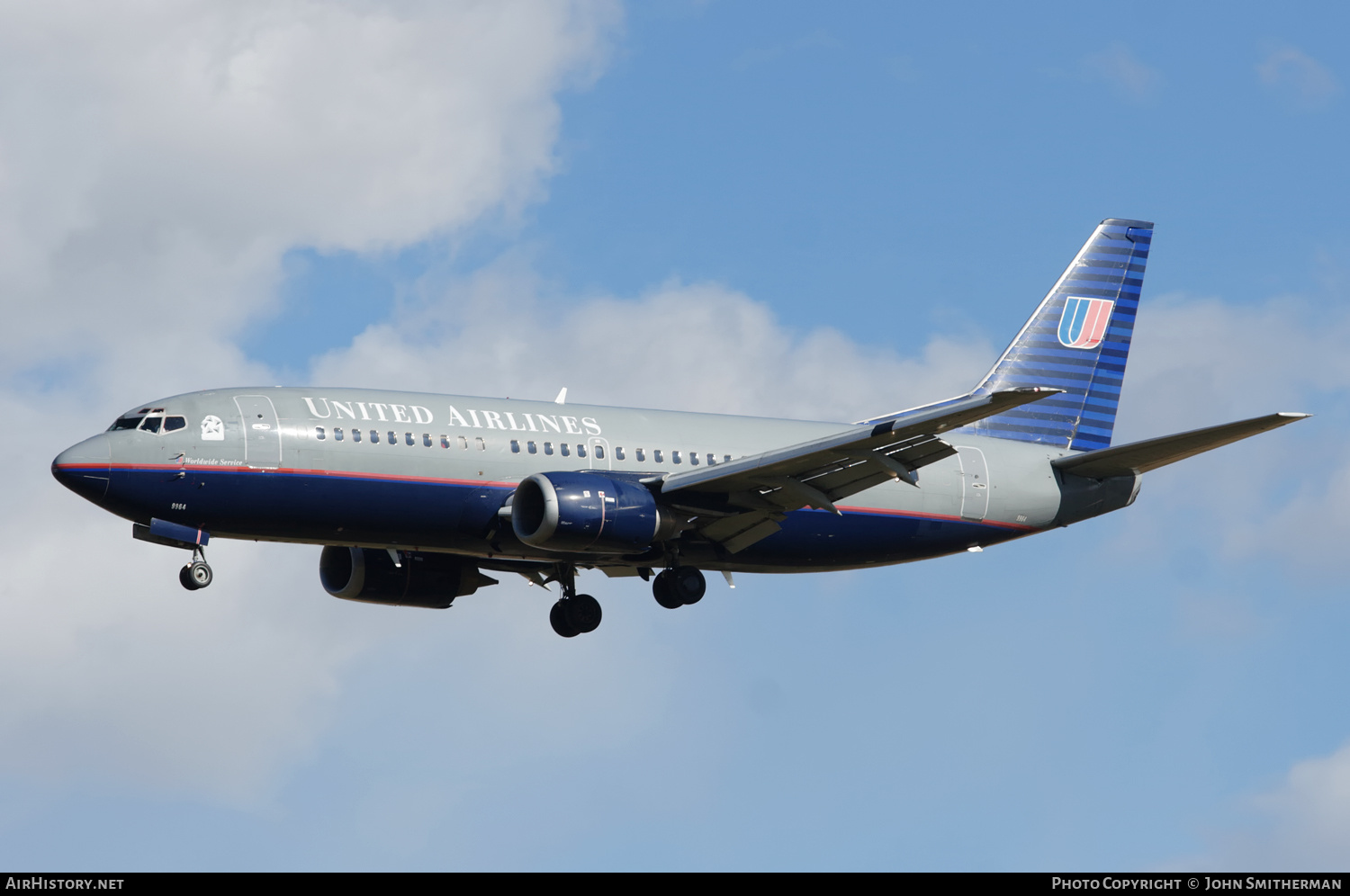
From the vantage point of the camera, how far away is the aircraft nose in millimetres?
38938

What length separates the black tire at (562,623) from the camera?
46.6 meters

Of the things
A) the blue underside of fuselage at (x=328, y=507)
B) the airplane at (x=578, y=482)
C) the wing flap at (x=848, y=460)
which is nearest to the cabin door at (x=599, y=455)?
the airplane at (x=578, y=482)

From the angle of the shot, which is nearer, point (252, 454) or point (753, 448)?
point (252, 454)

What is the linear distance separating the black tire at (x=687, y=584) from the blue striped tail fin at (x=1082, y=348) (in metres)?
9.95

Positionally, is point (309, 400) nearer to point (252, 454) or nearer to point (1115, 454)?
point (252, 454)

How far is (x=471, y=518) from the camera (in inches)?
1625

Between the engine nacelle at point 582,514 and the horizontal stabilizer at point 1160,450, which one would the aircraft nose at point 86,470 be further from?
the horizontal stabilizer at point 1160,450

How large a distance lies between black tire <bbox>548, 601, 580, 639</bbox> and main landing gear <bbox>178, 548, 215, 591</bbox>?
9920 mm

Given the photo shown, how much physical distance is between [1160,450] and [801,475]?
9155mm

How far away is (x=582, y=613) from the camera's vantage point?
46594mm
